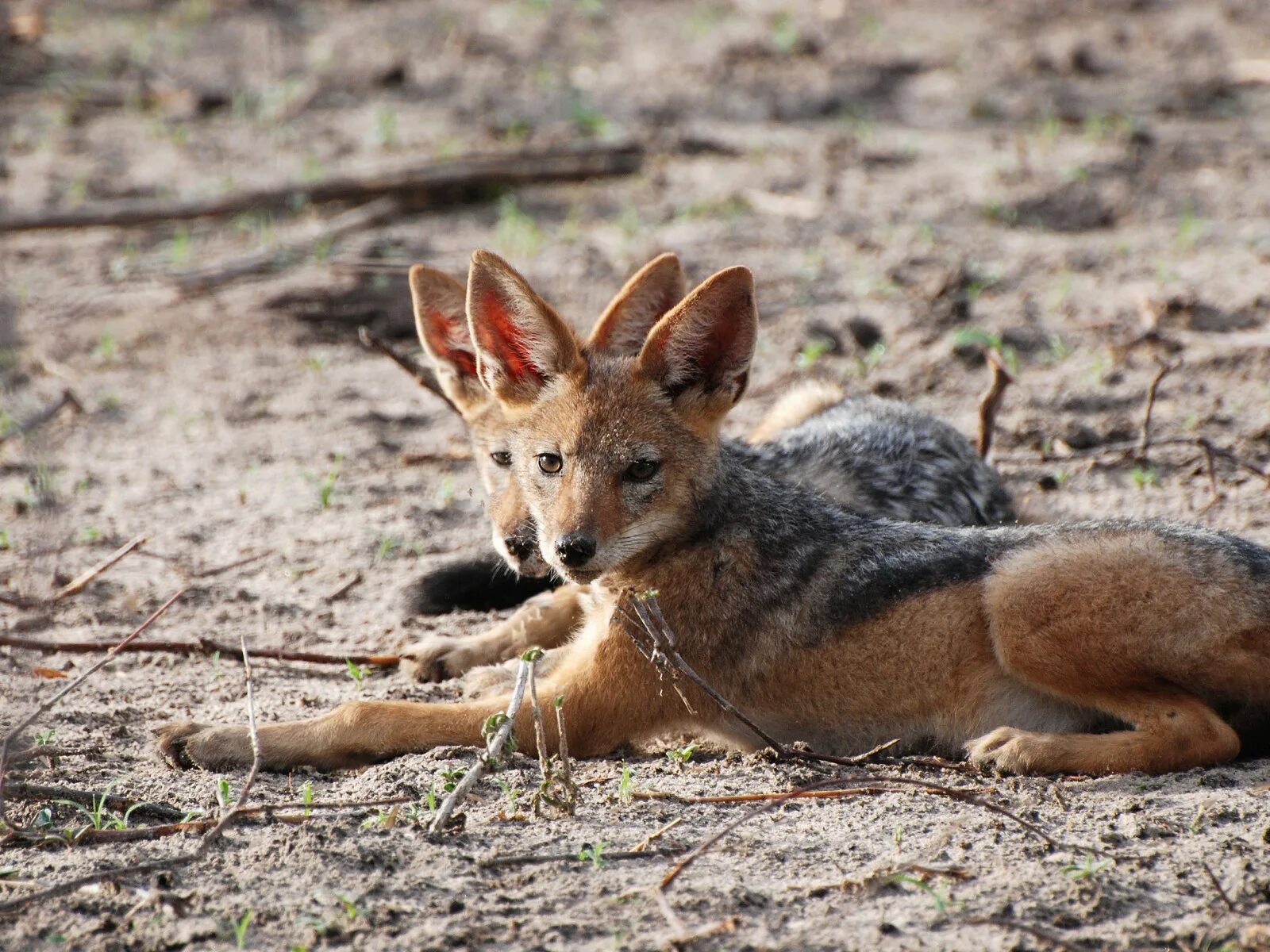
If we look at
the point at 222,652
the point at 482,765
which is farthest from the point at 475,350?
the point at 482,765

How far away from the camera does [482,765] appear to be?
4137 millimetres

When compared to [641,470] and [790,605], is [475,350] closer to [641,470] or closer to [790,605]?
[641,470]

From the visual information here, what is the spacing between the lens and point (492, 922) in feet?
11.5

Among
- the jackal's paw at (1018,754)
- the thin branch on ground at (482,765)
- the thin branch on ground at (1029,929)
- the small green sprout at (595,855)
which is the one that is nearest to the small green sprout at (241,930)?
the thin branch on ground at (482,765)

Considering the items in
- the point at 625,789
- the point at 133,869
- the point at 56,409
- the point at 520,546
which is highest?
the point at 56,409

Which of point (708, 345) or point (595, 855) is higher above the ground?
point (708, 345)

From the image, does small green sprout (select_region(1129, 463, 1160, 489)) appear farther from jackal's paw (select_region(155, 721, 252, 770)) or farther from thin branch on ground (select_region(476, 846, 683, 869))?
jackal's paw (select_region(155, 721, 252, 770))

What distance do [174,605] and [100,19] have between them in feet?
33.0

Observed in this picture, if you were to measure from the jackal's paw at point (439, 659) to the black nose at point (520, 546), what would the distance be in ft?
2.31

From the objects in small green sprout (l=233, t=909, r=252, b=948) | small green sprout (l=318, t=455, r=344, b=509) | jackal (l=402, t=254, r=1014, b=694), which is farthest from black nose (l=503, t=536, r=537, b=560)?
small green sprout (l=318, t=455, r=344, b=509)

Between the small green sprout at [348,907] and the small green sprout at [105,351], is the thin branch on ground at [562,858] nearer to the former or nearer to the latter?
the small green sprout at [348,907]

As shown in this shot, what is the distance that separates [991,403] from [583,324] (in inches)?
106

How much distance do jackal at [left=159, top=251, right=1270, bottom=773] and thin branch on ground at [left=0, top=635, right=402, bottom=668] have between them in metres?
0.76

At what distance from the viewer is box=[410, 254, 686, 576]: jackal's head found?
5195 millimetres
